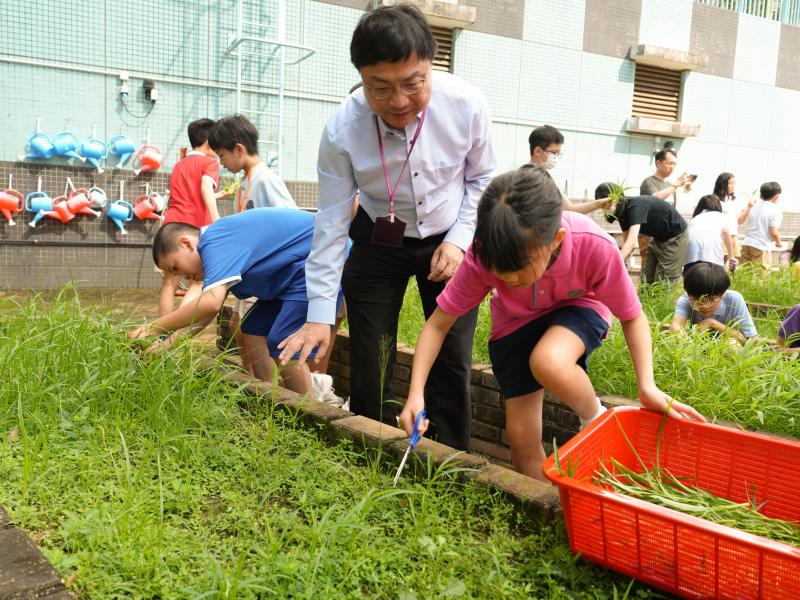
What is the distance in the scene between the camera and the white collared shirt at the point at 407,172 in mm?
2879

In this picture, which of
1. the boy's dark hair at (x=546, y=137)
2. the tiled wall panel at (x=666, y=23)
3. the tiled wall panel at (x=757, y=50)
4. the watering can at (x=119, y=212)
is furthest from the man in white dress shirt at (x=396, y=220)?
the tiled wall panel at (x=757, y=50)

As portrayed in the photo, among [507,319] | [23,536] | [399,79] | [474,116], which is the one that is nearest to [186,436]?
[23,536]

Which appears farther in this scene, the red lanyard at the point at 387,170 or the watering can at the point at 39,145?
the watering can at the point at 39,145

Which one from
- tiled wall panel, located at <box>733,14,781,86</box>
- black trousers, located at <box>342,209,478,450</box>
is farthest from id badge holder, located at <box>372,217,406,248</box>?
tiled wall panel, located at <box>733,14,781,86</box>

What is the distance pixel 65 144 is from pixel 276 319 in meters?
6.05

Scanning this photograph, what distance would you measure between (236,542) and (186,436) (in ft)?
2.23

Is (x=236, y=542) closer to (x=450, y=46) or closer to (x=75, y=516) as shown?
(x=75, y=516)

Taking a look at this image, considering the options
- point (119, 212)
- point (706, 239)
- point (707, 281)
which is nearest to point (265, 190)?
point (707, 281)

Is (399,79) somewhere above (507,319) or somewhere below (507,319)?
above

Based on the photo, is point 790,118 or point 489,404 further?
point 790,118

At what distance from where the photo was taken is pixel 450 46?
440 inches

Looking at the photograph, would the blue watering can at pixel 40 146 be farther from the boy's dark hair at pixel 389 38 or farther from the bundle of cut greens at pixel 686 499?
the bundle of cut greens at pixel 686 499

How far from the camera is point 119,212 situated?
29.3 feet

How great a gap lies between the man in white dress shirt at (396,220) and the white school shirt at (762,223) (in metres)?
7.23
